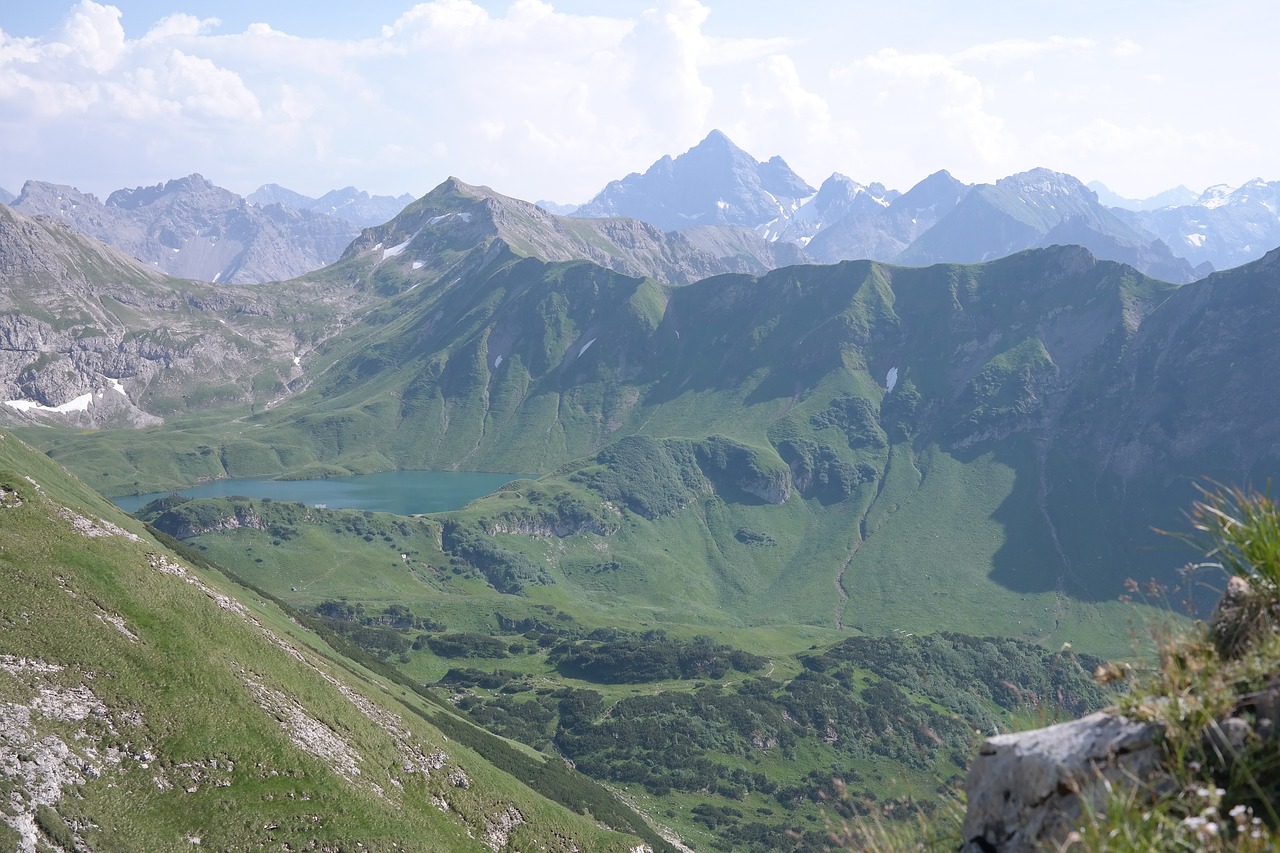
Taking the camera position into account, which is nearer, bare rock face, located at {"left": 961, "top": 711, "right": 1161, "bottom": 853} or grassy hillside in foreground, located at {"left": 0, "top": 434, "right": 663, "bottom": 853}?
bare rock face, located at {"left": 961, "top": 711, "right": 1161, "bottom": 853}

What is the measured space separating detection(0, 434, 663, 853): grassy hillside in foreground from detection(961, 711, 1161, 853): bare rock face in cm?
5219

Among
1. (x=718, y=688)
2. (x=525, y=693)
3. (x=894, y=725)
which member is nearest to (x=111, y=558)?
(x=525, y=693)

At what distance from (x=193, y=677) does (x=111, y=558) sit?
49.8 feet

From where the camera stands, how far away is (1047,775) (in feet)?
34.5

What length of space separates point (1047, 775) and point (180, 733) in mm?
63771

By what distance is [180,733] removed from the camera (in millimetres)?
60781

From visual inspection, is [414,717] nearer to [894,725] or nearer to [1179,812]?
[1179,812]

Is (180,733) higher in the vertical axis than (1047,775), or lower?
lower

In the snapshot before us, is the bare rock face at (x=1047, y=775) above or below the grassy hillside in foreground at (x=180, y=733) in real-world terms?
above

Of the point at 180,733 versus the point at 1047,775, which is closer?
the point at 1047,775

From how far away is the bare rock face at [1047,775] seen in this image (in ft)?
32.4

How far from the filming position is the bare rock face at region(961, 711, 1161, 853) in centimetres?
988

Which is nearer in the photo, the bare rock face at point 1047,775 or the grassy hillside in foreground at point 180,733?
the bare rock face at point 1047,775

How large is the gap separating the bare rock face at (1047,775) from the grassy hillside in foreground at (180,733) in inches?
2055
